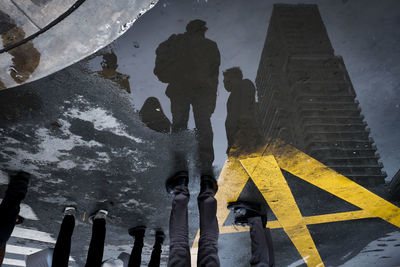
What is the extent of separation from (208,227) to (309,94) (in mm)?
1825

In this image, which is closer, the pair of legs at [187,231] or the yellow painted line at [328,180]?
the pair of legs at [187,231]

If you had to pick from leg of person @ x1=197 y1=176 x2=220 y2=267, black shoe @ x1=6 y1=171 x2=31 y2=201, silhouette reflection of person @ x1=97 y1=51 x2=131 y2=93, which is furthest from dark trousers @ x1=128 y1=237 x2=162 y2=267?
silhouette reflection of person @ x1=97 y1=51 x2=131 y2=93

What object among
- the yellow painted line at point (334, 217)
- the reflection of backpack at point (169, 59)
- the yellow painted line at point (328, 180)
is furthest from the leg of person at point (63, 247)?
the yellow painted line at point (334, 217)

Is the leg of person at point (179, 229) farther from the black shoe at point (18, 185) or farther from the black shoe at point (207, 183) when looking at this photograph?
the black shoe at point (18, 185)

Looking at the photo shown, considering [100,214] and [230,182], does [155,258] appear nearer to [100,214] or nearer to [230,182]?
[100,214]

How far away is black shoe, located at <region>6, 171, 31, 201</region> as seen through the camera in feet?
9.60

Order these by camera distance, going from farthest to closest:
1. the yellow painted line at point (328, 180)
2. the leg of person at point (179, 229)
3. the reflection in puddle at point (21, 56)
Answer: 1. the yellow painted line at point (328, 180)
2. the leg of person at point (179, 229)
3. the reflection in puddle at point (21, 56)

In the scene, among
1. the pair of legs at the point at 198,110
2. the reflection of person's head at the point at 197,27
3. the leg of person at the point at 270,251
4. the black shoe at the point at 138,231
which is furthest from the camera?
the black shoe at the point at 138,231

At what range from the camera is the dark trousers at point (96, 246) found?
2.98 m

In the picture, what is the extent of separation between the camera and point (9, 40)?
1712 mm

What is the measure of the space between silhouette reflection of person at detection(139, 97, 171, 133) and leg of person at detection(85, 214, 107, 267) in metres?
1.87

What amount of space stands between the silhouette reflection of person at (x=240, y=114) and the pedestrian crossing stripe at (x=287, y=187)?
21 centimetres

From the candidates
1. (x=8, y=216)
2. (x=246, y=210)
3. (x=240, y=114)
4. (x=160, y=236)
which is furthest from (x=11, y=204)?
(x=246, y=210)

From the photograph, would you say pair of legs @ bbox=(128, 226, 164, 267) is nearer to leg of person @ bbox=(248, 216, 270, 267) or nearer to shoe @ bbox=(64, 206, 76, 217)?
shoe @ bbox=(64, 206, 76, 217)
